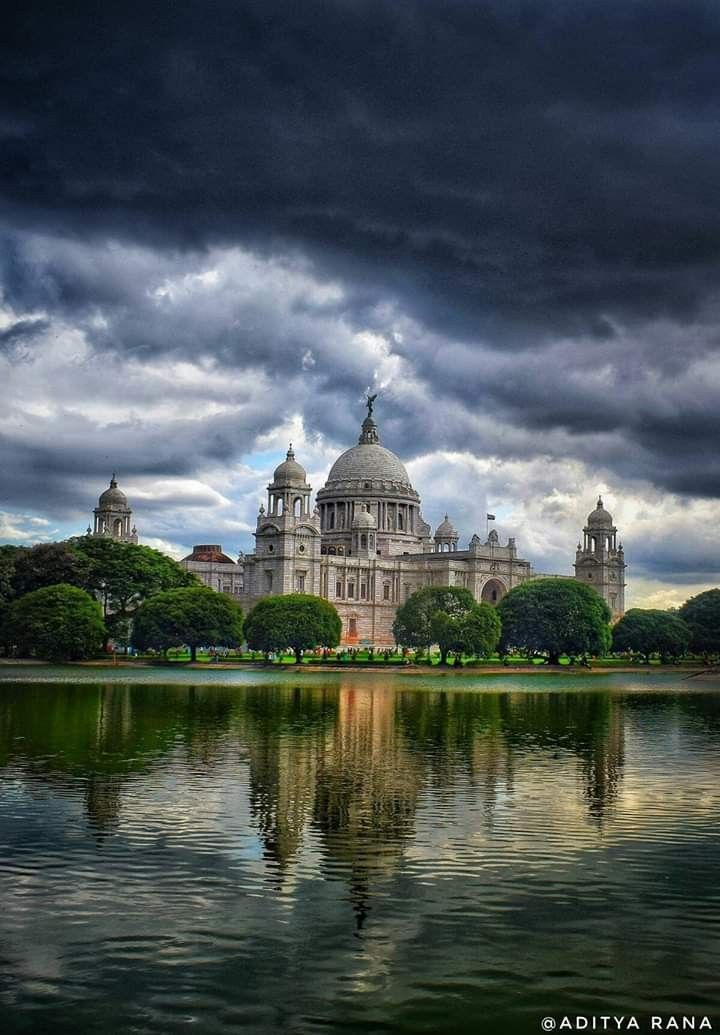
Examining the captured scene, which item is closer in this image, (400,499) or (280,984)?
(280,984)

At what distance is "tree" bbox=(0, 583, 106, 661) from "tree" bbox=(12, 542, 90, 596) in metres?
5.23

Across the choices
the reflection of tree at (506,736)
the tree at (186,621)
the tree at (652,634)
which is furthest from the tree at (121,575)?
the reflection of tree at (506,736)

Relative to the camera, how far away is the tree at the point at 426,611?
370 ft

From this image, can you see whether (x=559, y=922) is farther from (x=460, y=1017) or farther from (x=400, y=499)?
(x=400, y=499)

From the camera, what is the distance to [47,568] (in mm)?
104438

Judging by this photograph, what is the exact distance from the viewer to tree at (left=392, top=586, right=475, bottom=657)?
370ft

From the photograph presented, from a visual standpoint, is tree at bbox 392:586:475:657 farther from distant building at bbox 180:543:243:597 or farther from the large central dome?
the large central dome

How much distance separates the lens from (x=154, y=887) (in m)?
18.1

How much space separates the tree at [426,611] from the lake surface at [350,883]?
75022mm

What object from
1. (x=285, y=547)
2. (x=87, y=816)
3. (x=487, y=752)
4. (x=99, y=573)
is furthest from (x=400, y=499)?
(x=87, y=816)

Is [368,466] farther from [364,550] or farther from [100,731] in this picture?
[100,731]

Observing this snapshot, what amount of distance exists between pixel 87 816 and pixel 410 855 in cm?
643

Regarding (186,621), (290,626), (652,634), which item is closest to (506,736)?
(186,621)

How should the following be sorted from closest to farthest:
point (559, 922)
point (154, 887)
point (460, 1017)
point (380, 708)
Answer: point (460, 1017), point (559, 922), point (154, 887), point (380, 708)
